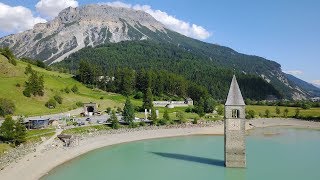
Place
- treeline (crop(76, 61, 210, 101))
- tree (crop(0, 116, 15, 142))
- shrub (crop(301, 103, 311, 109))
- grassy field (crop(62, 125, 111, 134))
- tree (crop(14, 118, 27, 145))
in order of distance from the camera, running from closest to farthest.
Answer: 1. tree (crop(0, 116, 15, 142))
2. tree (crop(14, 118, 27, 145))
3. grassy field (crop(62, 125, 111, 134))
4. treeline (crop(76, 61, 210, 101))
5. shrub (crop(301, 103, 311, 109))

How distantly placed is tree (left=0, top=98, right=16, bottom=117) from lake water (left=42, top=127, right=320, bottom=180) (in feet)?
79.3

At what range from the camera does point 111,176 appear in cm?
5231

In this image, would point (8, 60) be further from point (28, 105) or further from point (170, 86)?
point (170, 86)

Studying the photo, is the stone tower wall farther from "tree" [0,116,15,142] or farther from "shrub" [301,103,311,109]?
"shrub" [301,103,311,109]

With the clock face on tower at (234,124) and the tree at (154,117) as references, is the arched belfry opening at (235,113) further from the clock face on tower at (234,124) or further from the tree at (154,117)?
the tree at (154,117)

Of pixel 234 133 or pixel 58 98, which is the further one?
pixel 58 98

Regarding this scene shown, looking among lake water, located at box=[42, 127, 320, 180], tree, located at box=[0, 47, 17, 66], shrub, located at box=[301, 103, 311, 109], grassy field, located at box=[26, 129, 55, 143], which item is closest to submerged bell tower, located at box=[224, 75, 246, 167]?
lake water, located at box=[42, 127, 320, 180]

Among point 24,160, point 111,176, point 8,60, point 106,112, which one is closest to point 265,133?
point 106,112

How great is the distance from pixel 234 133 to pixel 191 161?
955cm

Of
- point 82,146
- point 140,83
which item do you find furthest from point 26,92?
point 140,83

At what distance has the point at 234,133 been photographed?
177ft

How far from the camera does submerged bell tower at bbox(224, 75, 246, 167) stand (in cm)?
5347

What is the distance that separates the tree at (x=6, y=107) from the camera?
80625mm

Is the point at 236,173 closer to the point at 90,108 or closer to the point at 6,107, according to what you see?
the point at 6,107
